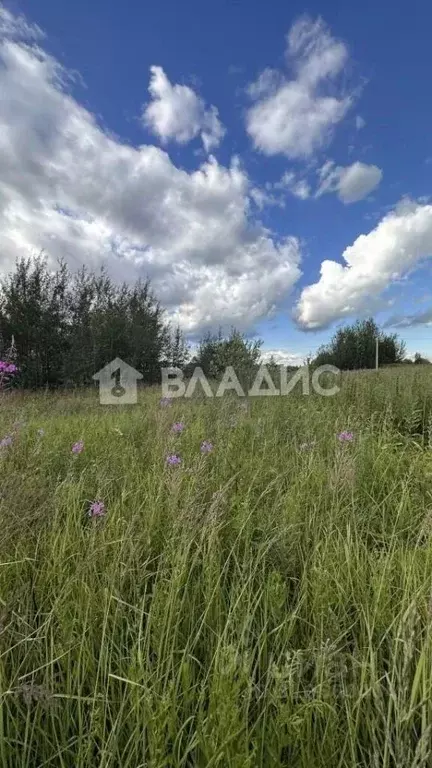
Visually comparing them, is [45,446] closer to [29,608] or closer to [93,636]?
[29,608]

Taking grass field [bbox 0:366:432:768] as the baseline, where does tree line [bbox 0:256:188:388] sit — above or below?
above

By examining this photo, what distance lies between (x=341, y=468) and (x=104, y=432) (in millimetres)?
2540

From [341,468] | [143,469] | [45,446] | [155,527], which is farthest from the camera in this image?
[45,446]

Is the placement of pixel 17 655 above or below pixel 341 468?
below

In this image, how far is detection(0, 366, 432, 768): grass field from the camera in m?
0.83

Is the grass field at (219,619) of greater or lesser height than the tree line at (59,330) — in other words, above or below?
below

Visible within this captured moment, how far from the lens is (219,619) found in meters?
1.15

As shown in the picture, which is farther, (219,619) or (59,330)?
(59,330)

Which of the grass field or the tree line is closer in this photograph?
the grass field

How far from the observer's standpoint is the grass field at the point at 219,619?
0.83 m

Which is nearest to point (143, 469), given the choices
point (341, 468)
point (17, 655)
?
point (341, 468)

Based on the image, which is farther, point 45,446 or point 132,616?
point 45,446

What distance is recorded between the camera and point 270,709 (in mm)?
935

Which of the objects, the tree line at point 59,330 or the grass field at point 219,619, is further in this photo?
the tree line at point 59,330
